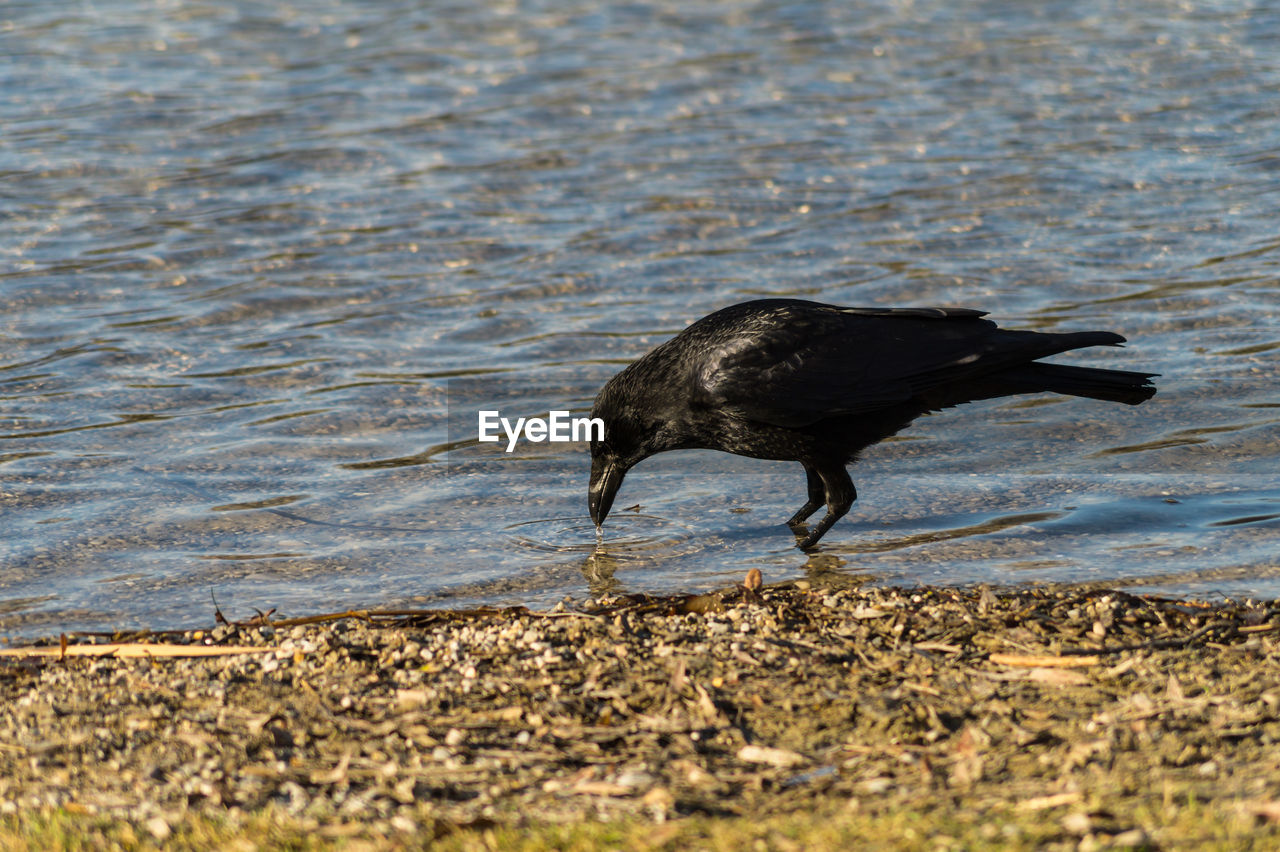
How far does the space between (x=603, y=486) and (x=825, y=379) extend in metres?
1.21

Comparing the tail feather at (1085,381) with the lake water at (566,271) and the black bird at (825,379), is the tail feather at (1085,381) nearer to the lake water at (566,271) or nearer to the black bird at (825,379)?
the black bird at (825,379)

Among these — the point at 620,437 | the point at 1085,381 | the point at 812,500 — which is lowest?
the point at 812,500

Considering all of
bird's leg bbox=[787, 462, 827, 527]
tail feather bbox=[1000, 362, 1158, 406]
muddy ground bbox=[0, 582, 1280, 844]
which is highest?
tail feather bbox=[1000, 362, 1158, 406]

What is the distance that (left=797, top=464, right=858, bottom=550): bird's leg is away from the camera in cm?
646

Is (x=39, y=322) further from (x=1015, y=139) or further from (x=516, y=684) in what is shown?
(x=1015, y=139)

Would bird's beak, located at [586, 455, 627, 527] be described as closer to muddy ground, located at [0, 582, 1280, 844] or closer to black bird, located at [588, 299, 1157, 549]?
black bird, located at [588, 299, 1157, 549]

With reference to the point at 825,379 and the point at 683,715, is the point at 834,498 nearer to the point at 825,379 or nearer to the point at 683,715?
the point at 825,379

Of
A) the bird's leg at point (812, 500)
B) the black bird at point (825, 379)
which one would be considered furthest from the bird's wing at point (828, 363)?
the bird's leg at point (812, 500)

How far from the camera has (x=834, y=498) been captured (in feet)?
21.3

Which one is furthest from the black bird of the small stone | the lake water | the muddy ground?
the small stone

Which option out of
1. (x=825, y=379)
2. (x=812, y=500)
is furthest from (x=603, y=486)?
(x=825, y=379)

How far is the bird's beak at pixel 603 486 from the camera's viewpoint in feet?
22.0

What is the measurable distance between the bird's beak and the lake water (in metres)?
0.14

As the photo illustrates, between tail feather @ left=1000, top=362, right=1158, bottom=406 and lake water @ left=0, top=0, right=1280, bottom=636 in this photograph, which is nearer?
tail feather @ left=1000, top=362, right=1158, bottom=406
